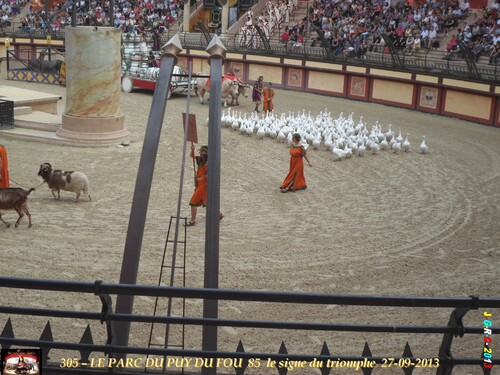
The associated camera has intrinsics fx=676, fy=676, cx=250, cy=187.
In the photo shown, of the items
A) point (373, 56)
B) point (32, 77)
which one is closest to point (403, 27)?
point (373, 56)

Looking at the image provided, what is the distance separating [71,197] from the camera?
46.3 ft

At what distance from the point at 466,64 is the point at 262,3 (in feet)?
59.8

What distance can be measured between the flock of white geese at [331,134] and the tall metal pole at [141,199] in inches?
492

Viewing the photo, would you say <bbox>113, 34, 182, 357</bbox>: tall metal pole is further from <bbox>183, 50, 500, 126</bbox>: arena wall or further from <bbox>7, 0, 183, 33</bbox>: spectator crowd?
<bbox>7, 0, 183, 33</bbox>: spectator crowd

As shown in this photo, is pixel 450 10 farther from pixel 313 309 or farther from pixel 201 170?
pixel 313 309

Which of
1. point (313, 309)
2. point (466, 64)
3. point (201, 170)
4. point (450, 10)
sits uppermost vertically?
point (450, 10)

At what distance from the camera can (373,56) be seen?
2916 centimetres

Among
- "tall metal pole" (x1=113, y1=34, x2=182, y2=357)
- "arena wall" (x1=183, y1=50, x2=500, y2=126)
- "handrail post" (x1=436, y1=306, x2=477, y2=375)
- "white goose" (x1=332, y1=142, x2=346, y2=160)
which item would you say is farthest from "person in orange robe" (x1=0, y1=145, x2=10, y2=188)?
"arena wall" (x1=183, y1=50, x2=500, y2=126)

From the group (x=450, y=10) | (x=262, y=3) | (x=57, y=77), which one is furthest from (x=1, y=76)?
(x=450, y=10)

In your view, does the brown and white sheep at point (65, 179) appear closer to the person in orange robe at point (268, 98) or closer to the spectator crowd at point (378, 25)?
the spectator crowd at point (378, 25)

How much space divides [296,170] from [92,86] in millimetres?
6793

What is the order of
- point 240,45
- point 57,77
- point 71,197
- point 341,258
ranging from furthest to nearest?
1. point 240,45
2. point 57,77
3. point 71,197
4. point 341,258

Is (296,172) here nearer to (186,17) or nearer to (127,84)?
(127,84)

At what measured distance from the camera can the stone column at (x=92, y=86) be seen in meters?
18.2
